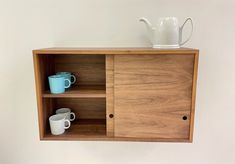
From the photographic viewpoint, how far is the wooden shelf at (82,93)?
832 mm

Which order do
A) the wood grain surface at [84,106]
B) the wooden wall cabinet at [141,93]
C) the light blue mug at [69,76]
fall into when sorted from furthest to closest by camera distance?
the wood grain surface at [84,106], the light blue mug at [69,76], the wooden wall cabinet at [141,93]

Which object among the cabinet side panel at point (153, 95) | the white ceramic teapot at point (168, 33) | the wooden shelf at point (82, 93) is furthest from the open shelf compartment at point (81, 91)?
the white ceramic teapot at point (168, 33)

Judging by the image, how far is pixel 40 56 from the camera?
845 mm

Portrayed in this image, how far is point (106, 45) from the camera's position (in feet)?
3.34

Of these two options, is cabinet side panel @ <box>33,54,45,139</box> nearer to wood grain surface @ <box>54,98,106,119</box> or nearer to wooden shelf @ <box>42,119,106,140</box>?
wooden shelf @ <box>42,119,106,140</box>

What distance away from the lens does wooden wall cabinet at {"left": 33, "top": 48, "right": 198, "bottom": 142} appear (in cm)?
80

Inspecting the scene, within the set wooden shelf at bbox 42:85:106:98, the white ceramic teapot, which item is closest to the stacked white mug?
wooden shelf at bbox 42:85:106:98

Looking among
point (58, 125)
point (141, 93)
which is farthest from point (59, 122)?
point (141, 93)

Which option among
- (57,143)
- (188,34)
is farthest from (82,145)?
(188,34)

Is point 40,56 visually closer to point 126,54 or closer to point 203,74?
point 126,54

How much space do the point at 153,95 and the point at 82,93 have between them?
298mm

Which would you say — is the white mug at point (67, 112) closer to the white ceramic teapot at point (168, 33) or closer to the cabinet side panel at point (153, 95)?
the cabinet side panel at point (153, 95)

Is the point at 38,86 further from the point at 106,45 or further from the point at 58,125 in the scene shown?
the point at 106,45
